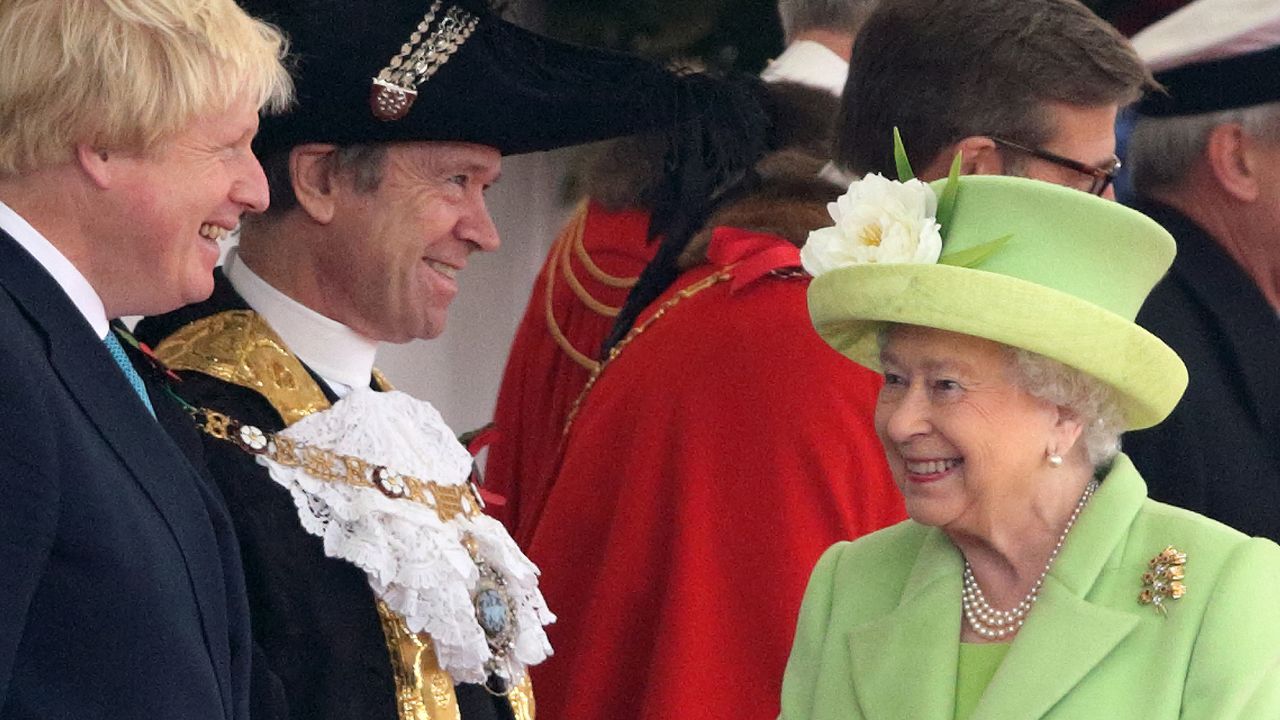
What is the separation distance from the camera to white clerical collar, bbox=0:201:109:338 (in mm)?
2207

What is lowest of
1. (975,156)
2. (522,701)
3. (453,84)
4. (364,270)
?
(522,701)

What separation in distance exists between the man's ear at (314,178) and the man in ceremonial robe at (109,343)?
61 centimetres

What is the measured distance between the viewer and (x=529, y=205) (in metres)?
6.96

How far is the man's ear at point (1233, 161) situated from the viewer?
138 inches

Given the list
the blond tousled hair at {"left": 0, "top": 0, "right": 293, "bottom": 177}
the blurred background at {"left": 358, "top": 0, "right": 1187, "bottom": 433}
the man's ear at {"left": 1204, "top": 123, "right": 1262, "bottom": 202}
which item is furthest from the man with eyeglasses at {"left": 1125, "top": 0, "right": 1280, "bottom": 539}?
the blond tousled hair at {"left": 0, "top": 0, "right": 293, "bottom": 177}

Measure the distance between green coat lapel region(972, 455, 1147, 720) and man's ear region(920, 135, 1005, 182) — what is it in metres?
0.74

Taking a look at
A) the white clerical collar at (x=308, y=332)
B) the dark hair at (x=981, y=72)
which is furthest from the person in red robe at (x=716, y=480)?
the white clerical collar at (x=308, y=332)

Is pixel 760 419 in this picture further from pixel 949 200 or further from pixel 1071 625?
pixel 1071 625

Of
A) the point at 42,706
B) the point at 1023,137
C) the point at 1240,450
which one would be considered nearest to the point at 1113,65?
the point at 1023,137

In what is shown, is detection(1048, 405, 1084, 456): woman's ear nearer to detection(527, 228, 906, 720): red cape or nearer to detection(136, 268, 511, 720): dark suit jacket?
detection(527, 228, 906, 720): red cape

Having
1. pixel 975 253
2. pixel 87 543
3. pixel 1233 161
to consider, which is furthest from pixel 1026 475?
pixel 87 543

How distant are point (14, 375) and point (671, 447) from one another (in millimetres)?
1579

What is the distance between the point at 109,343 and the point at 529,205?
458 cm

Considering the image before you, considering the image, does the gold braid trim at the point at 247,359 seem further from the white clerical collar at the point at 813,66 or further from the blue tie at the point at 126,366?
the white clerical collar at the point at 813,66
